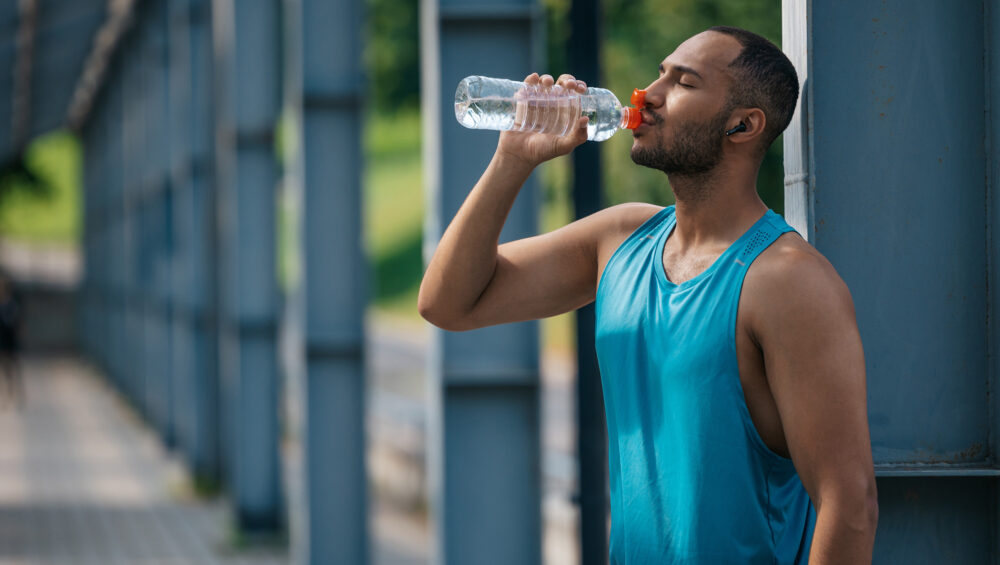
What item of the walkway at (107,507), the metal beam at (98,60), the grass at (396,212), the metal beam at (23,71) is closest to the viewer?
the walkway at (107,507)

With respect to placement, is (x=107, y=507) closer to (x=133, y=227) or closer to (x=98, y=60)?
(x=133, y=227)

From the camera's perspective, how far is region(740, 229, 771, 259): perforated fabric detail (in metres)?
2.30

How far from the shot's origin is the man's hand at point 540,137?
2509 mm

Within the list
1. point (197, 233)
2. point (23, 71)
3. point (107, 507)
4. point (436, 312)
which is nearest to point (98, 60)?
point (23, 71)

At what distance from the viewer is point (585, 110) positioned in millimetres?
2670

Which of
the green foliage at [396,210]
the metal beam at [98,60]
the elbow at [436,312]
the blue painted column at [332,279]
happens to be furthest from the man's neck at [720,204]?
the green foliage at [396,210]

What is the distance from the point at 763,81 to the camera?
93.6 inches

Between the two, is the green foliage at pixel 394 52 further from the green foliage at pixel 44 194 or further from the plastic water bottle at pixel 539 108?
the plastic water bottle at pixel 539 108

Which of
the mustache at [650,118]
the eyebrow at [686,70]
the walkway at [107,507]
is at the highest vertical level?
the eyebrow at [686,70]

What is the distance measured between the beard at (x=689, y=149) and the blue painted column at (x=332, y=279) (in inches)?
244

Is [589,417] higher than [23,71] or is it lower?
lower

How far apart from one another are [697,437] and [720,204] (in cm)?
45

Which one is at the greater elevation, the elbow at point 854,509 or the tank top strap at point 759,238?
the tank top strap at point 759,238

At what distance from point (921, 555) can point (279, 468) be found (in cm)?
898
